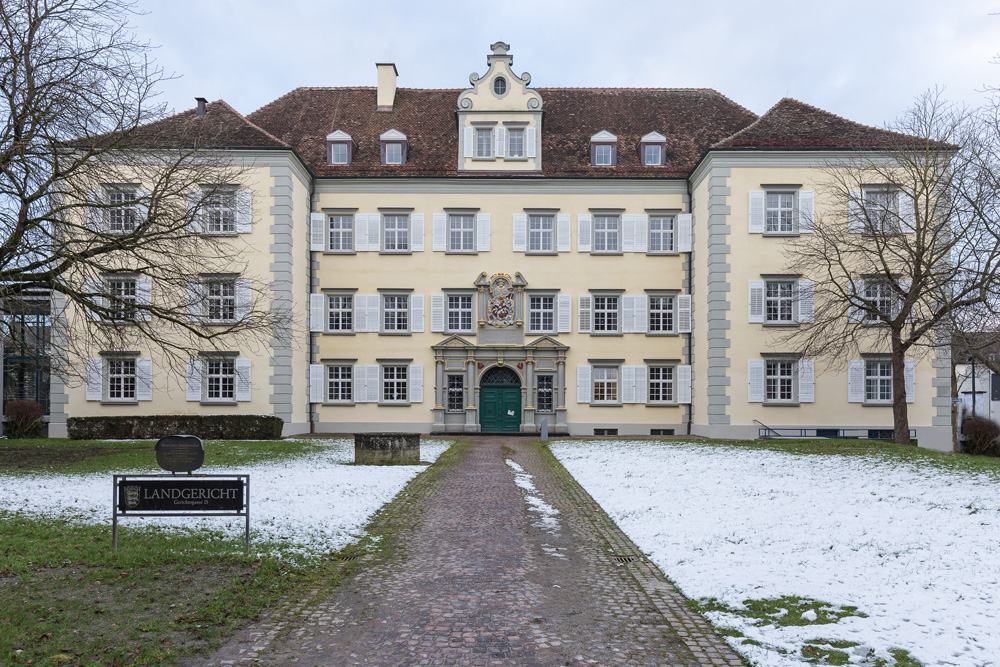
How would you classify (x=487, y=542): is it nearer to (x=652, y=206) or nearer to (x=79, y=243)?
(x=79, y=243)

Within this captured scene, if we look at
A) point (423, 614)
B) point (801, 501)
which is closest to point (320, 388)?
point (801, 501)

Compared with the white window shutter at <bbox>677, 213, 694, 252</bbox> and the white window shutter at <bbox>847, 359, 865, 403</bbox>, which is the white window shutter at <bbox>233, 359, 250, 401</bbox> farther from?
the white window shutter at <bbox>847, 359, 865, 403</bbox>

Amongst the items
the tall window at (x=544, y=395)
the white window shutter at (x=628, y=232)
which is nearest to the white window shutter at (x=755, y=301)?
the white window shutter at (x=628, y=232)

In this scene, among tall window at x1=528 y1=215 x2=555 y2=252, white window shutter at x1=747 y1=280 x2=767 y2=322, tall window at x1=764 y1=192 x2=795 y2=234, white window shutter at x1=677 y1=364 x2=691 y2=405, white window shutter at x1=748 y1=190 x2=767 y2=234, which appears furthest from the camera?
tall window at x1=528 y1=215 x2=555 y2=252

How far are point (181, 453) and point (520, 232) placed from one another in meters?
23.1

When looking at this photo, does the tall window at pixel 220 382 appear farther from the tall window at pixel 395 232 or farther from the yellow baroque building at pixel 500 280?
the tall window at pixel 395 232

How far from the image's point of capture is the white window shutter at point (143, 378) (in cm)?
2783

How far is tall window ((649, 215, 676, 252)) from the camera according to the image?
31094mm

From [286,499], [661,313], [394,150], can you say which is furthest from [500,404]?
Answer: [286,499]

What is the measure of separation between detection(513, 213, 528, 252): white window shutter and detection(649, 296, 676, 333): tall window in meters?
5.30

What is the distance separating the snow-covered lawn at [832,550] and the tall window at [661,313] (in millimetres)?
14773

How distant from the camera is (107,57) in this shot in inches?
603

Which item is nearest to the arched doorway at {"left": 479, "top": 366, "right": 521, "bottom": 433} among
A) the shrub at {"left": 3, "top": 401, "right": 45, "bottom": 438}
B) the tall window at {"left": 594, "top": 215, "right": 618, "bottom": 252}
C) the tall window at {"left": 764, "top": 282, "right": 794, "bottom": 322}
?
the tall window at {"left": 594, "top": 215, "right": 618, "bottom": 252}

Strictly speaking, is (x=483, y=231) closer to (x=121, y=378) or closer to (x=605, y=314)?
(x=605, y=314)
